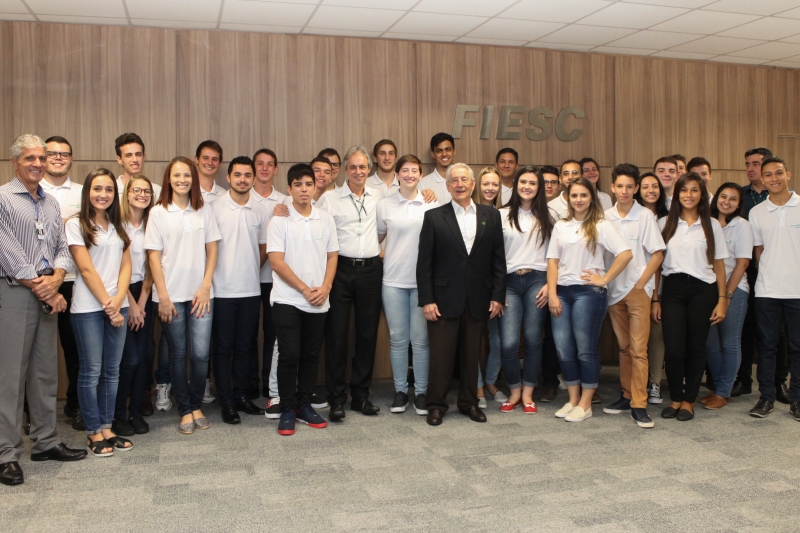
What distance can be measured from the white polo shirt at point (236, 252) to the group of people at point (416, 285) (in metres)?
0.01

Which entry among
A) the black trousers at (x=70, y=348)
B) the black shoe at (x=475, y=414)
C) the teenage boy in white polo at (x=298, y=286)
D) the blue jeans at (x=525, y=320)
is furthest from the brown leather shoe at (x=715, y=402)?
the black trousers at (x=70, y=348)

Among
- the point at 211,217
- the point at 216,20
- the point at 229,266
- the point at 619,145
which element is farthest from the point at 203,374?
the point at 619,145

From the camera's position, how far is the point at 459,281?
447 cm

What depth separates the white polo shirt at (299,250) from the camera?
14.2 feet

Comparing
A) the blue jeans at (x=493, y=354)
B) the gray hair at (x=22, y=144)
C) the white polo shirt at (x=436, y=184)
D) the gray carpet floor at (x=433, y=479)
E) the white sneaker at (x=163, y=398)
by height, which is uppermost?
the white polo shirt at (x=436, y=184)

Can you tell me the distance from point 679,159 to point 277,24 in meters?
3.64

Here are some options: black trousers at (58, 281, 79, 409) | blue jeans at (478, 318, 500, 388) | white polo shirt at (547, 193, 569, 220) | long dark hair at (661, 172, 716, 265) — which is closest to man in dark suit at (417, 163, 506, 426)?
blue jeans at (478, 318, 500, 388)

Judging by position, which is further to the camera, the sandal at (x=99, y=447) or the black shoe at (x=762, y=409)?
the black shoe at (x=762, y=409)

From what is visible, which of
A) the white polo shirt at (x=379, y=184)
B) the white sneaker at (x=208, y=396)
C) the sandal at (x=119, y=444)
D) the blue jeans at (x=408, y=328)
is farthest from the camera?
the white polo shirt at (x=379, y=184)

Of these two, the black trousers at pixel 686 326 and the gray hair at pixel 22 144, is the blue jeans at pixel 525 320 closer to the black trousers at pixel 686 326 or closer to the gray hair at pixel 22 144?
the black trousers at pixel 686 326

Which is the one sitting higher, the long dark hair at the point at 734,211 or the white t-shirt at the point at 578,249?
the long dark hair at the point at 734,211

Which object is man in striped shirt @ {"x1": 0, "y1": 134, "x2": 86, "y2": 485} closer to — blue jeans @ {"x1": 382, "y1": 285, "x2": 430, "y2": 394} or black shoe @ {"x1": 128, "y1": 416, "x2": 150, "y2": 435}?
black shoe @ {"x1": 128, "y1": 416, "x2": 150, "y2": 435}

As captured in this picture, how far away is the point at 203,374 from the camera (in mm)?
4438

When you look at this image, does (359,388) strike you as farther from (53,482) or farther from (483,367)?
(53,482)
